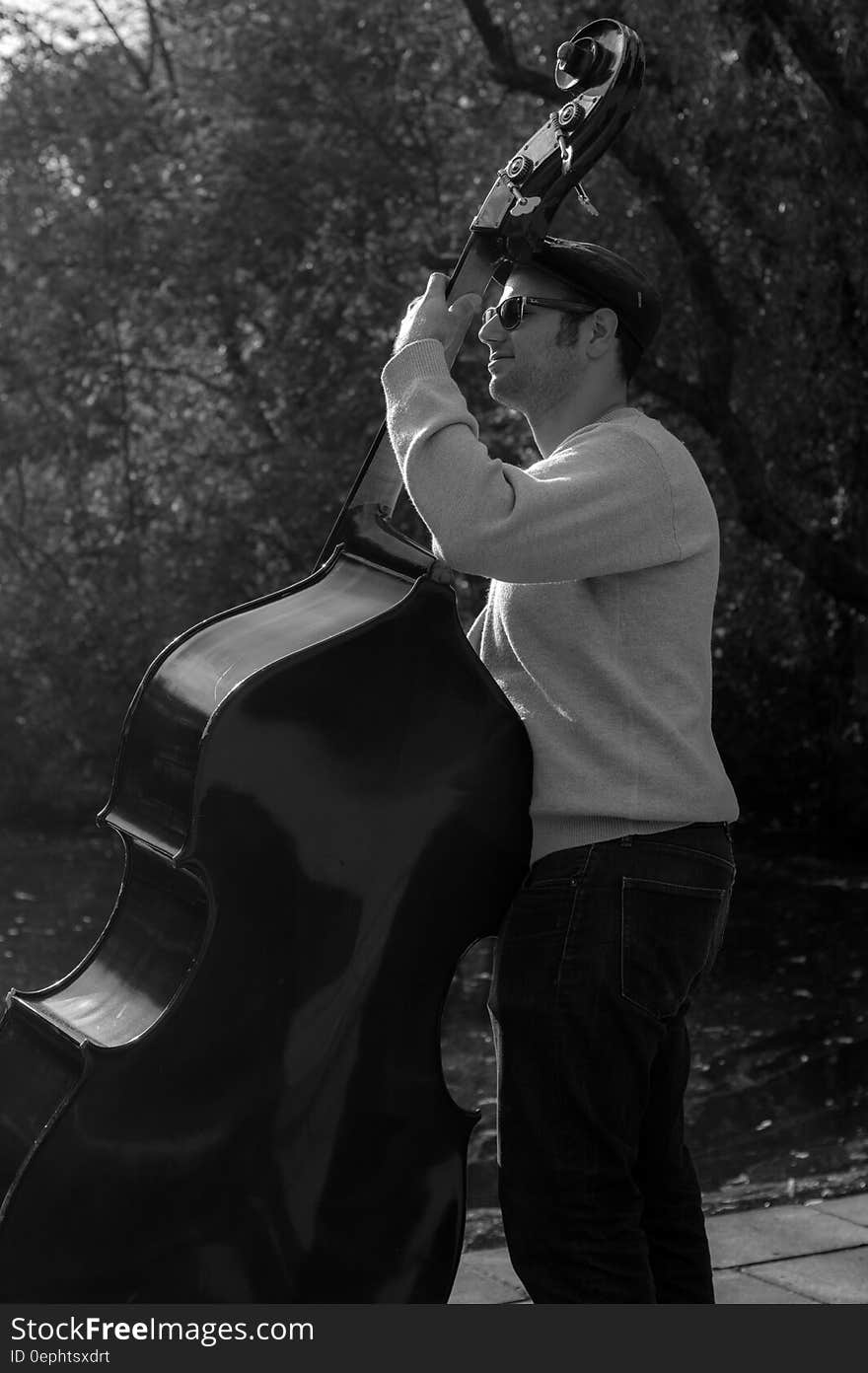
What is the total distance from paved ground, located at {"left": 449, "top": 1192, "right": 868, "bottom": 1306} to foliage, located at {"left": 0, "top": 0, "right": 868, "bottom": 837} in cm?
550

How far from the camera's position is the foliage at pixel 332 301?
8680mm

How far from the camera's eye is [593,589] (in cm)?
231

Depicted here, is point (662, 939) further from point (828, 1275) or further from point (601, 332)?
point (828, 1275)

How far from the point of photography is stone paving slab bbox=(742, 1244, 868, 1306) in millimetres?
3131

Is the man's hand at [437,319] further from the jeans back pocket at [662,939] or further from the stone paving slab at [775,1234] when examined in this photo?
the stone paving slab at [775,1234]

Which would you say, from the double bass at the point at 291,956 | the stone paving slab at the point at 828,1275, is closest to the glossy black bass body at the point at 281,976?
the double bass at the point at 291,956

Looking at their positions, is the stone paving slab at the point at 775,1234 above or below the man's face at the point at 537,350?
below

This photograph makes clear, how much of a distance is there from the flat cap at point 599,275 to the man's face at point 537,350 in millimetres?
A: 20

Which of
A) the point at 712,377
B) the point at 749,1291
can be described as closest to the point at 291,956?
the point at 749,1291

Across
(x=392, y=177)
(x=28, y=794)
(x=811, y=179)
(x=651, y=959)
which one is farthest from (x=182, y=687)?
(x=28, y=794)

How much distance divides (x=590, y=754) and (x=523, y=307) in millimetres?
600
